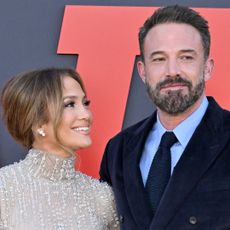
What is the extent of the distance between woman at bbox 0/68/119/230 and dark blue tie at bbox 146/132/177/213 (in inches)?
11.1

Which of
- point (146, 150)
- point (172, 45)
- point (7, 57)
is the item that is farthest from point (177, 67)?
point (7, 57)

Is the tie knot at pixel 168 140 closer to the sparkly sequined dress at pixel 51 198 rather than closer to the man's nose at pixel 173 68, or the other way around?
the man's nose at pixel 173 68

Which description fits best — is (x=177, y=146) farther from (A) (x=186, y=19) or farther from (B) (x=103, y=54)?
(B) (x=103, y=54)

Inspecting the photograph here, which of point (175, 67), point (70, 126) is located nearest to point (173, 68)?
point (175, 67)

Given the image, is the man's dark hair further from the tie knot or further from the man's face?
the tie knot

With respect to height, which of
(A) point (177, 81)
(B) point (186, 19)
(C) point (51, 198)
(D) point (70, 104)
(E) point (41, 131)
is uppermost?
(B) point (186, 19)

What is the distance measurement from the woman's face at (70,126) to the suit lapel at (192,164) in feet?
1.29

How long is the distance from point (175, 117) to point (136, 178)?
26cm

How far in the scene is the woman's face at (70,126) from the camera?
2.13 m

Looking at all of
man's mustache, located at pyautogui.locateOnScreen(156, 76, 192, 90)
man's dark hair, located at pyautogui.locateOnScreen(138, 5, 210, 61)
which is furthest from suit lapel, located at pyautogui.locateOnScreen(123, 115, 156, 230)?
man's dark hair, located at pyautogui.locateOnScreen(138, 5, 210, 61)

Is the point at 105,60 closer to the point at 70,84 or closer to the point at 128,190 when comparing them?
the point at 70,84

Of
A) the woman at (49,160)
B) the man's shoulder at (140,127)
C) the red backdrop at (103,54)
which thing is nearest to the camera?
the woman at (49,160)

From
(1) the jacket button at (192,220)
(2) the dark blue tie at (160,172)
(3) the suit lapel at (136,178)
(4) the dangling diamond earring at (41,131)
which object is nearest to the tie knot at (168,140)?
(2) the dark blue tie at (160,172)

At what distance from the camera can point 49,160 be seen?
7.09 ft
